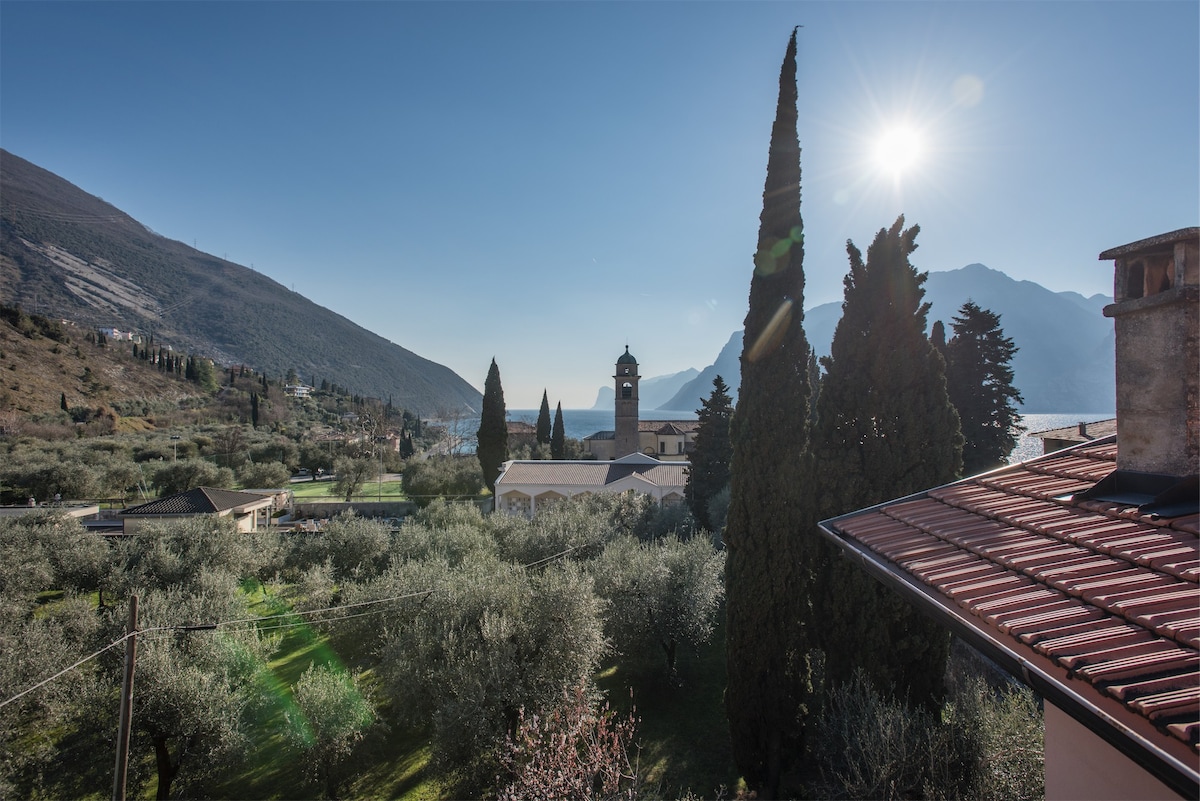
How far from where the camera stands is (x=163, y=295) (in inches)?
5955

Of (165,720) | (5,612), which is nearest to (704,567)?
(165,720)

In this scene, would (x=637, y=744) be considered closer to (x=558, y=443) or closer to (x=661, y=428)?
(x=558, y=443)

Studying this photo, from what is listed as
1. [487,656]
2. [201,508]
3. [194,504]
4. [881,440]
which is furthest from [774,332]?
[194,504]

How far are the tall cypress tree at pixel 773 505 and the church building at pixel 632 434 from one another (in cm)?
2829

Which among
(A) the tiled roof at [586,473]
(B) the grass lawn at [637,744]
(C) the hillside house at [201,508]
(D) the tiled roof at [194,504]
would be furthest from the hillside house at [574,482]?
(B) the grass lawn at [637,744]

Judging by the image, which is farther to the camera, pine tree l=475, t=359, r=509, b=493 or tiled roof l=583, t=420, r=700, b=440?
tiled roof l=583, t=420, r=700, b=440

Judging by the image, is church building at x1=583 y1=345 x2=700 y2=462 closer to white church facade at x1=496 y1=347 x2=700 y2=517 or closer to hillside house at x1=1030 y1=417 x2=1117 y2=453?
white church facade at x1=496 y1=347 x2=700 y2=517

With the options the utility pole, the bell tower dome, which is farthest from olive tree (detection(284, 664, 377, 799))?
the bell tower dome

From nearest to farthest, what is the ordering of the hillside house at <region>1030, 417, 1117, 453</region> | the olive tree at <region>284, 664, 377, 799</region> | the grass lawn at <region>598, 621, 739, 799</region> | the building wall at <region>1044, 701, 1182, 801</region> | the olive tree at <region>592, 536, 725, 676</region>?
the building wall at <region>1044, 701, 1182, 801</region>, the olive tree at <region>284, 664, 377, 799</region>, the grass lawn at <region>598, 621, 739, 799</region>, the olive tree at <region>592, 536, 725, 676</region>, the hillside house at <region>1030, 417, 1117, 453</region>

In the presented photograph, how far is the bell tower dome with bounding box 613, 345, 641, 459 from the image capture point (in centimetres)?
4472

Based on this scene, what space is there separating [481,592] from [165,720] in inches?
209

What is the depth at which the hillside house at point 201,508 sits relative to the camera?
2431cm

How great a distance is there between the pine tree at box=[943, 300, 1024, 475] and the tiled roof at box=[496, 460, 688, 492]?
1551 cm

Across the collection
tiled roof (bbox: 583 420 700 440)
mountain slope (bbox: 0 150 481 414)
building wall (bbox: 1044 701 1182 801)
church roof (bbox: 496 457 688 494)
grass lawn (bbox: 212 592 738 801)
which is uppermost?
mountain slope (bbox: 0 150 481 414)
